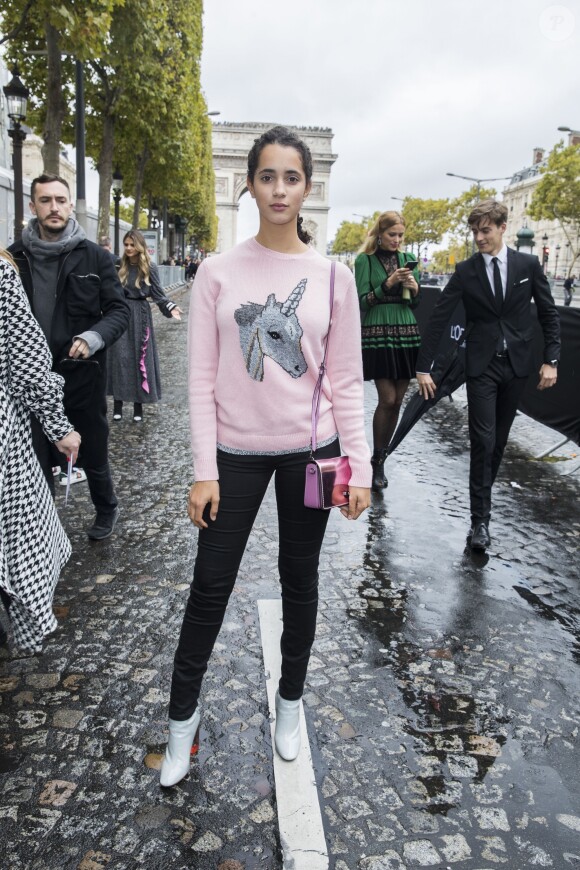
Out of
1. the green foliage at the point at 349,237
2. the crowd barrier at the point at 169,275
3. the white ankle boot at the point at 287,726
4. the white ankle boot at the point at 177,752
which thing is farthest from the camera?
the green foliage at the point at 349,237

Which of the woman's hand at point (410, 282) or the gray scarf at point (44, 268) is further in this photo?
the woman's hand at point (410, 282)

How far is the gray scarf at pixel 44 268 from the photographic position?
3.89m

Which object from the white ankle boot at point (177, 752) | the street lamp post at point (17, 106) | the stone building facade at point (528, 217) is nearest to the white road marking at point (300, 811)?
the white ankle boot at point (177, 752)

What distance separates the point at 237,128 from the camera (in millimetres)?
82250

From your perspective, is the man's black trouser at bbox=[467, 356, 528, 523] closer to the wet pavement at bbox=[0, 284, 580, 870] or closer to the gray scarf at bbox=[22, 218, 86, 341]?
the wet pavement at bbox=[0, 284, 580, 870]

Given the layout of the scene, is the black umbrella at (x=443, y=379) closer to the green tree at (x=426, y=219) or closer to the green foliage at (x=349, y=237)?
the green tree at (x=426, y=219)

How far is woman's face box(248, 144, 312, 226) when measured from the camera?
2.15 metres

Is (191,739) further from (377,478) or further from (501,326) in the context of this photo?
(377,478)

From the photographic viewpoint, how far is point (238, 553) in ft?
7.65

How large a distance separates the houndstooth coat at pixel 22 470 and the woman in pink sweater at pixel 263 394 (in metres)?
0.81

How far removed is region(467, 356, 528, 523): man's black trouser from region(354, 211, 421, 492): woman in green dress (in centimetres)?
103

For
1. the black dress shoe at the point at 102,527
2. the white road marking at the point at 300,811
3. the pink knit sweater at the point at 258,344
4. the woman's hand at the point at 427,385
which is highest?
the pink knit sweater at the point at 258,344

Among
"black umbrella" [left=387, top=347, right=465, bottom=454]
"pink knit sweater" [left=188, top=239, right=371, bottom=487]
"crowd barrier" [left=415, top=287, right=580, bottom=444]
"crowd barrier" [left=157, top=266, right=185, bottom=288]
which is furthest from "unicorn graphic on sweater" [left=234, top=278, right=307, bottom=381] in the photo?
"crowd barrier" [left=157, top=266, right=185, bottom=288]

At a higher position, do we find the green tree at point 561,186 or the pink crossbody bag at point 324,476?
the green tree at point 561,186
